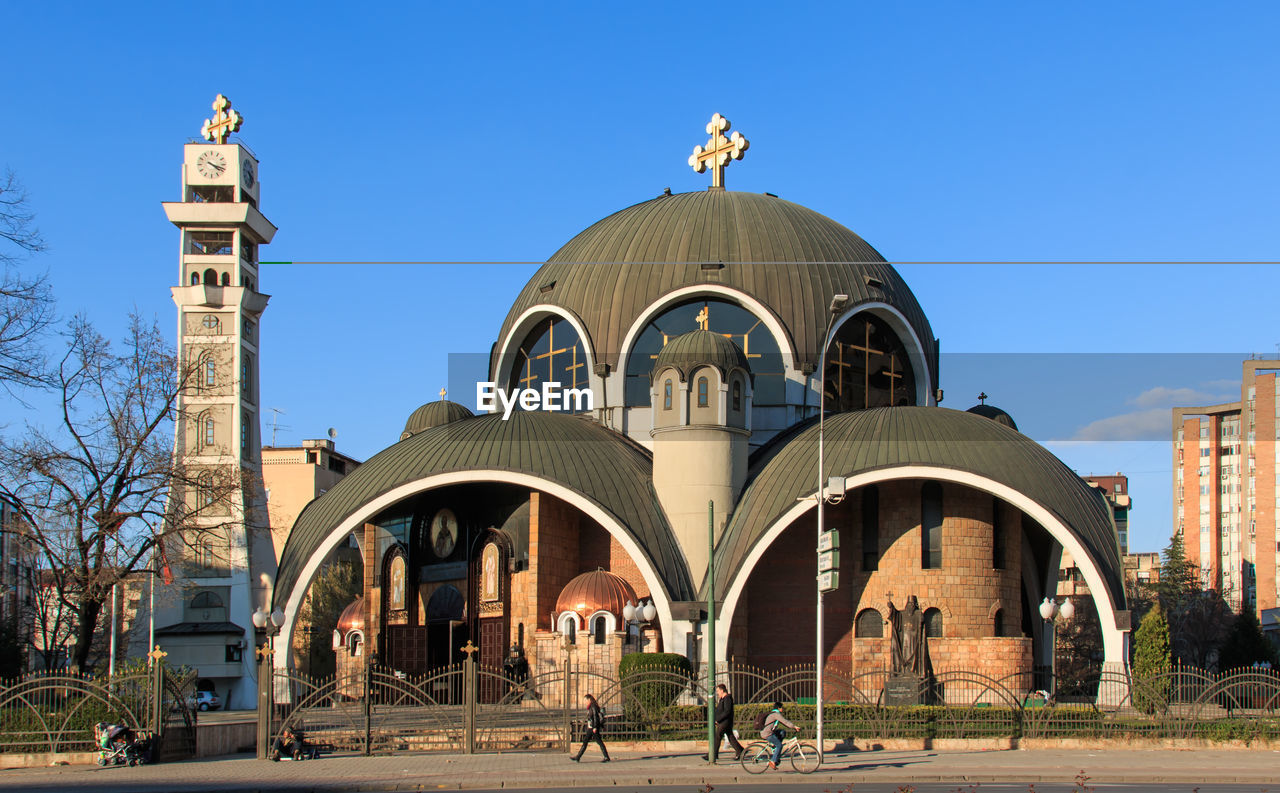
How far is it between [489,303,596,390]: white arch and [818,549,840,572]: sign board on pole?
1613 cm

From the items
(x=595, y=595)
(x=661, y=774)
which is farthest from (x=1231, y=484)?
(x=661, y=774)

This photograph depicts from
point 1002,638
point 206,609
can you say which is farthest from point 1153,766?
point 206,609

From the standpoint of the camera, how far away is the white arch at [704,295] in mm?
33969

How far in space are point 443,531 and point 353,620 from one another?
10.9ft

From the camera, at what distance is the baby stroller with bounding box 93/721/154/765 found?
1930 cm

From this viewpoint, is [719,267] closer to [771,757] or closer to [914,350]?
[914,350]

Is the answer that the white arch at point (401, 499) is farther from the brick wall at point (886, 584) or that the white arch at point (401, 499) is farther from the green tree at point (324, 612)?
the green tree at point (324, 612)

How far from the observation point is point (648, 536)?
1168 inches

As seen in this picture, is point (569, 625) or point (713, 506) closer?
point (713, 506)

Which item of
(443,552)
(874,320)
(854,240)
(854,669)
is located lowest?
(854,669)

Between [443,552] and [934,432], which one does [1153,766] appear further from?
[443,552]

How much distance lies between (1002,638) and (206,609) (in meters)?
21.1

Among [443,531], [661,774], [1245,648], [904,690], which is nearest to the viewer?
[661,774]

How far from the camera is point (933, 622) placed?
96.8 feet
